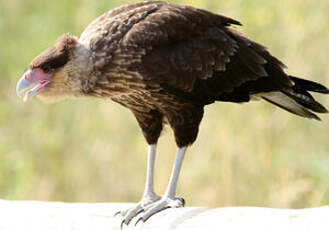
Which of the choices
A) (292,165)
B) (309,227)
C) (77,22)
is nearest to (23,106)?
(77,22)

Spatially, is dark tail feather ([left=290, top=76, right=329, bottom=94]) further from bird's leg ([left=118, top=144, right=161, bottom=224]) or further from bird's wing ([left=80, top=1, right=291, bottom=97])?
bird's leg ([left=118, top=144, right=161, bottom=224])

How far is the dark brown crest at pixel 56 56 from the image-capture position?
4.71 m

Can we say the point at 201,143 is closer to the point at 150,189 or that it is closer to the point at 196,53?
the point at 150,189

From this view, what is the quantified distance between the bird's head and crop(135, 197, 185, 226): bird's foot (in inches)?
32.0

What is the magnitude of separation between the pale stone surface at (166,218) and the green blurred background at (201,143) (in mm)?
1430

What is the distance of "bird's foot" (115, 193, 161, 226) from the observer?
456 centimetres

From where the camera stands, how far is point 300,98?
205 inches

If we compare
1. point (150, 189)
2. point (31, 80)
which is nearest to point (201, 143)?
point (150, 189)

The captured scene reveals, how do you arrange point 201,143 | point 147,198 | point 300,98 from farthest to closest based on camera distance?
point 201,143 < point 300,98 < point 147,198

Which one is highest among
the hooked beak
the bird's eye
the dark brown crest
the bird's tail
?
the dark brown crest

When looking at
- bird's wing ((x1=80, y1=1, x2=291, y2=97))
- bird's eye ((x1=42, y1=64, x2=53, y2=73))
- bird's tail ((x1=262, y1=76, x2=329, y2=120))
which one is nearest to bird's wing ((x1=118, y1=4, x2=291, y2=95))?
bird's wing ((x1=80, y1=1, x2=291, y2=97))

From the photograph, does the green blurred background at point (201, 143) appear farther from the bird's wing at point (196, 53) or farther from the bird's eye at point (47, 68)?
the bird's eye at point (47, 68)

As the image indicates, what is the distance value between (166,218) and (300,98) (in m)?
1.35

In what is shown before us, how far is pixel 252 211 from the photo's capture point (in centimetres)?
407
